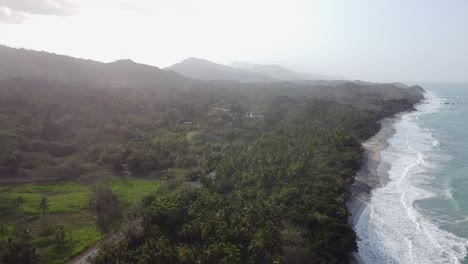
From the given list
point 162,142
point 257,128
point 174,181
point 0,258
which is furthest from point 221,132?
point 0,258

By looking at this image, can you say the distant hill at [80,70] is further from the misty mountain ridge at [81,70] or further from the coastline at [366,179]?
the coastline at [366,179]

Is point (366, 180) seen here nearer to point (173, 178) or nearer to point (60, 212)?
point (173, 178)

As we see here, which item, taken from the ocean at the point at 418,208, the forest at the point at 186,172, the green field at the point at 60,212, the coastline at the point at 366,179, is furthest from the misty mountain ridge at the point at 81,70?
the ocean at the point at 418,208

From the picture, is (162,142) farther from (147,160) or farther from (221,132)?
(221,132)

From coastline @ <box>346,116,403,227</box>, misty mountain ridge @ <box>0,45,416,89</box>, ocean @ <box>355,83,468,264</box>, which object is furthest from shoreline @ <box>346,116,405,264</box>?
misty mountain ridge @ <box>0,45,416,89</box>

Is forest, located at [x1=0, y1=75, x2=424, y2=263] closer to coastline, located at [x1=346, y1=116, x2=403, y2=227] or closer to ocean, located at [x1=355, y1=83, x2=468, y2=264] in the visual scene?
coastline, located at [x1=346, y1=116, x2=403, y2=227]

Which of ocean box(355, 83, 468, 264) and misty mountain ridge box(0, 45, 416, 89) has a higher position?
misty mountain ridge box(0, 45, 416, 89)
